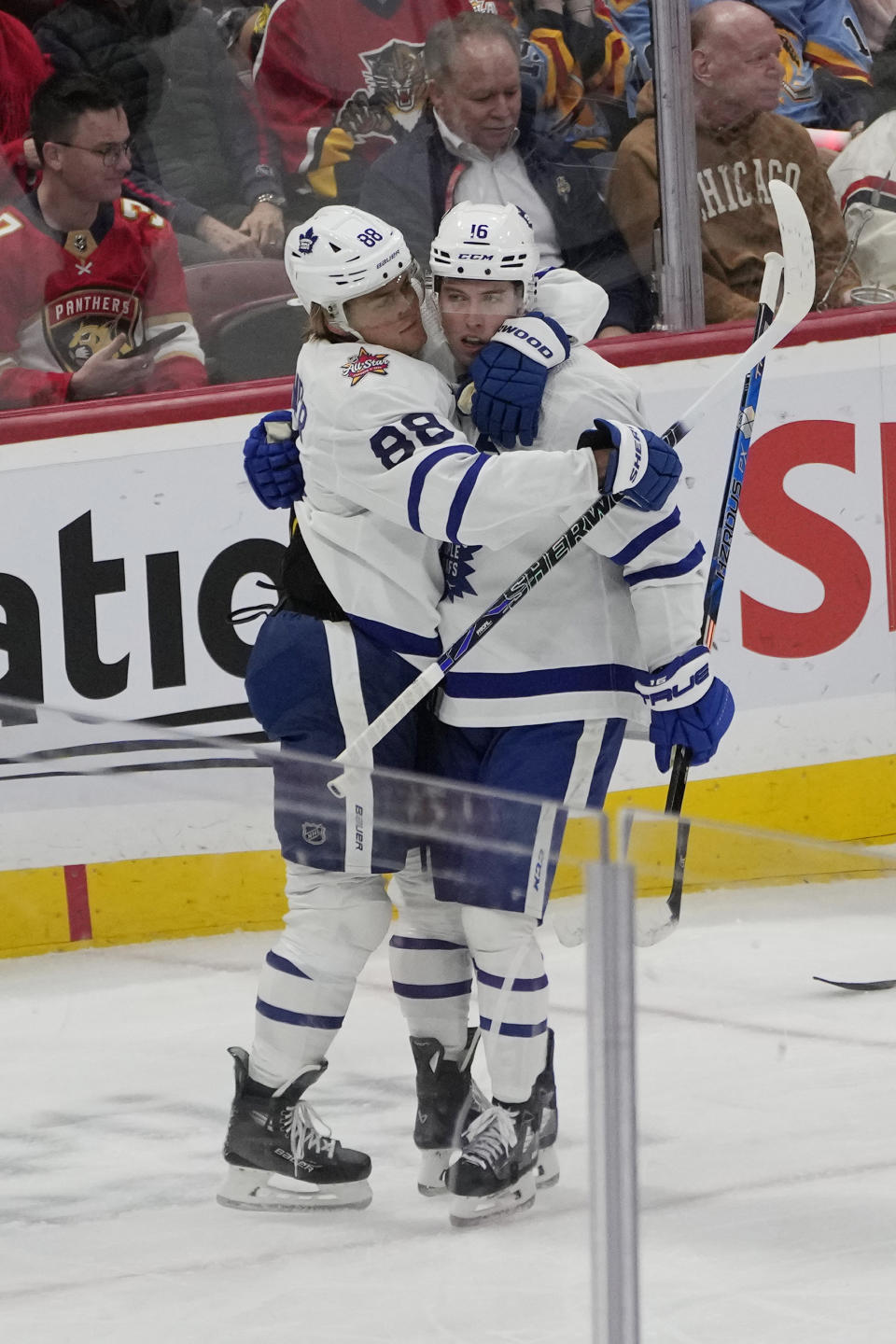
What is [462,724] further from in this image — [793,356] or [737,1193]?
[793,356]

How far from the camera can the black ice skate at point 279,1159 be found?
131 centimetres

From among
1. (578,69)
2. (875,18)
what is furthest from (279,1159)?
(875,18)

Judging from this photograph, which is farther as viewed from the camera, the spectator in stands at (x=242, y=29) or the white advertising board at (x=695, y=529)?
the spectator in stands at (x=242, y=29)

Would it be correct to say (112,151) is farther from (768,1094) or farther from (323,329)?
(768,1094)

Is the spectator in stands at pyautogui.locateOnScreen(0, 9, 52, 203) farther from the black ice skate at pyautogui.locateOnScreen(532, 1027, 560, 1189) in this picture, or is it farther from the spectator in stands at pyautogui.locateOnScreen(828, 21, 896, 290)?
the black ice skate at pyautogui.locateOnScreen(532, 1027, 560, 1189)

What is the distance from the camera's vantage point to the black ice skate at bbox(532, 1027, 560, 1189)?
125 centimetres

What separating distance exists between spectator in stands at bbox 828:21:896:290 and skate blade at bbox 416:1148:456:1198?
2.66 metres

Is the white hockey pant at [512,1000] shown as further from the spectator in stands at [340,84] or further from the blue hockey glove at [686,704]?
the spectator in stands at [340,84]

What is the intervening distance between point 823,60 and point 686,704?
2151mm

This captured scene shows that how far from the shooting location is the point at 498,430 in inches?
78.5

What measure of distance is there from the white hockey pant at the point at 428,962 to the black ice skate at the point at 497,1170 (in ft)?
0.26

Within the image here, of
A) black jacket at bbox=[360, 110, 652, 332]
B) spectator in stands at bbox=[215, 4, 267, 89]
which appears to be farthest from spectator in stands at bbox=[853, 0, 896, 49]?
spectator in stands at bbox=[215, 4, 267, 89]

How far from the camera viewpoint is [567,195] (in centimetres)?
346

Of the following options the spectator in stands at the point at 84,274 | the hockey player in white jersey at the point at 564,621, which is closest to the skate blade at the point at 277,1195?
the hockey player in white jersey at the point at 564,621
